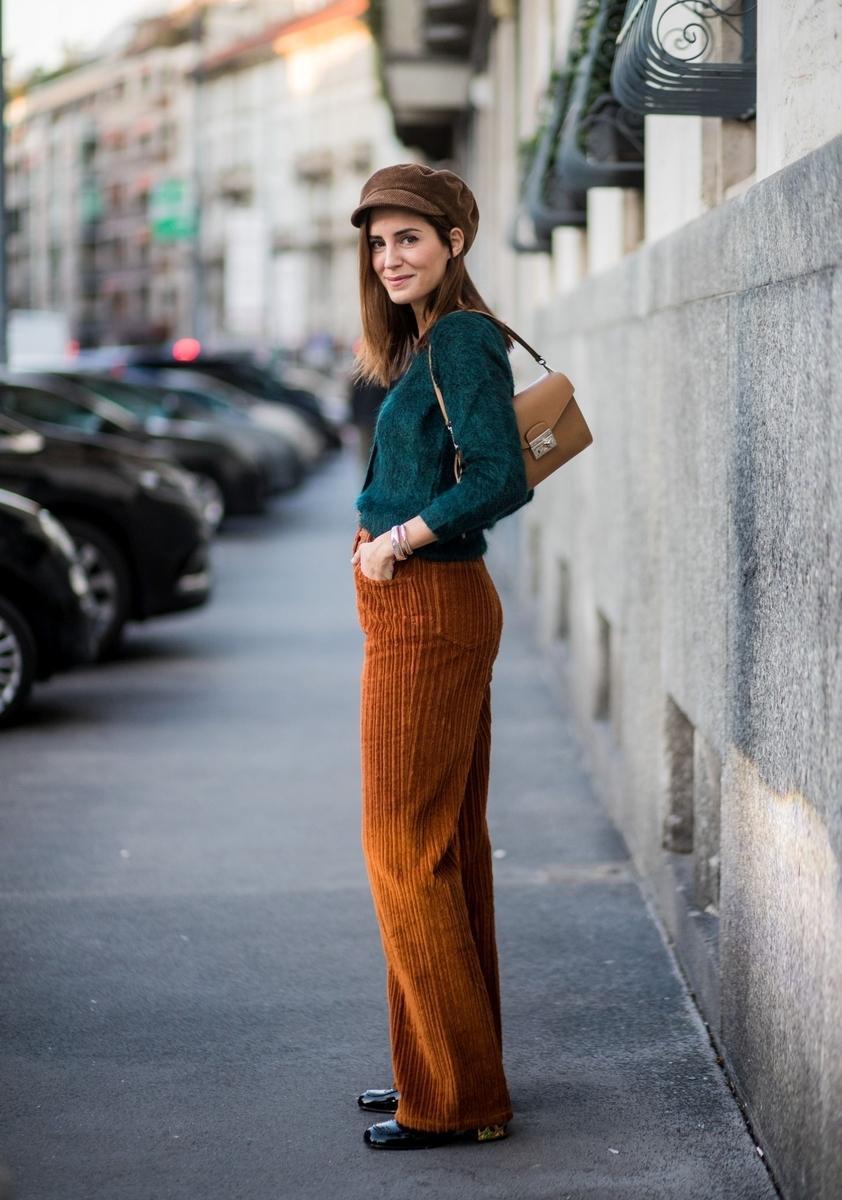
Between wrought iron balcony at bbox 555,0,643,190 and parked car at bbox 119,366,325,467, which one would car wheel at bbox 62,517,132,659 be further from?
parked car at bbox 119,366,325,467

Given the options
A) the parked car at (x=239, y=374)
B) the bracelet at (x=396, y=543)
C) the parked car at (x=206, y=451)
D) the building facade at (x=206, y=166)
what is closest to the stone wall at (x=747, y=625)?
the bracelet at (x=396, y=543)

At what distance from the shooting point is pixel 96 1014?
4902mm

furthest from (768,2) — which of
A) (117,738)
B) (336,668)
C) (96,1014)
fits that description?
(336,668)

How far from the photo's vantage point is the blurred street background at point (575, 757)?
3719 mm

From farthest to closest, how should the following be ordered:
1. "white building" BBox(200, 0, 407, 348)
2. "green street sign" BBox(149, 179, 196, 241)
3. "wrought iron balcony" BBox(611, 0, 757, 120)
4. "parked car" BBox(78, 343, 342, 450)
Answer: "white building" BBox(200, 0, 407, 348) → "green street sign" BBox(149, 179, 196, 241) → "parked car" BBox(78, 343, 342, 450) → "wrought iron balcony" BBox(611, 0, 757, 120)

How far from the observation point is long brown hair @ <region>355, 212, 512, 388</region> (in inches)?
151

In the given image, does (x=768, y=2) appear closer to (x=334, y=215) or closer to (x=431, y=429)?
(x=431, y=429)

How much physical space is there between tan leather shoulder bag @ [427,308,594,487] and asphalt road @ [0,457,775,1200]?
142 centimetres

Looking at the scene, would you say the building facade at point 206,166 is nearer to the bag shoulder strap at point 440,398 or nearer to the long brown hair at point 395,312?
the long brown hair at point 395,312

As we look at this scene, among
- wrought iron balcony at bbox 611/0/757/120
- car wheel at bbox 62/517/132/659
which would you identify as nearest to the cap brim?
wrought iron balcony at bbox 611/0/757/120

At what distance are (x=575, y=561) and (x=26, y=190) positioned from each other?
124 m

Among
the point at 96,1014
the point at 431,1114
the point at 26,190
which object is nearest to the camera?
the point at 431,1114

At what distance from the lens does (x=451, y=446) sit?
3.76 m

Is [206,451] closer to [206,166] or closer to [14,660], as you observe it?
[14,660]
